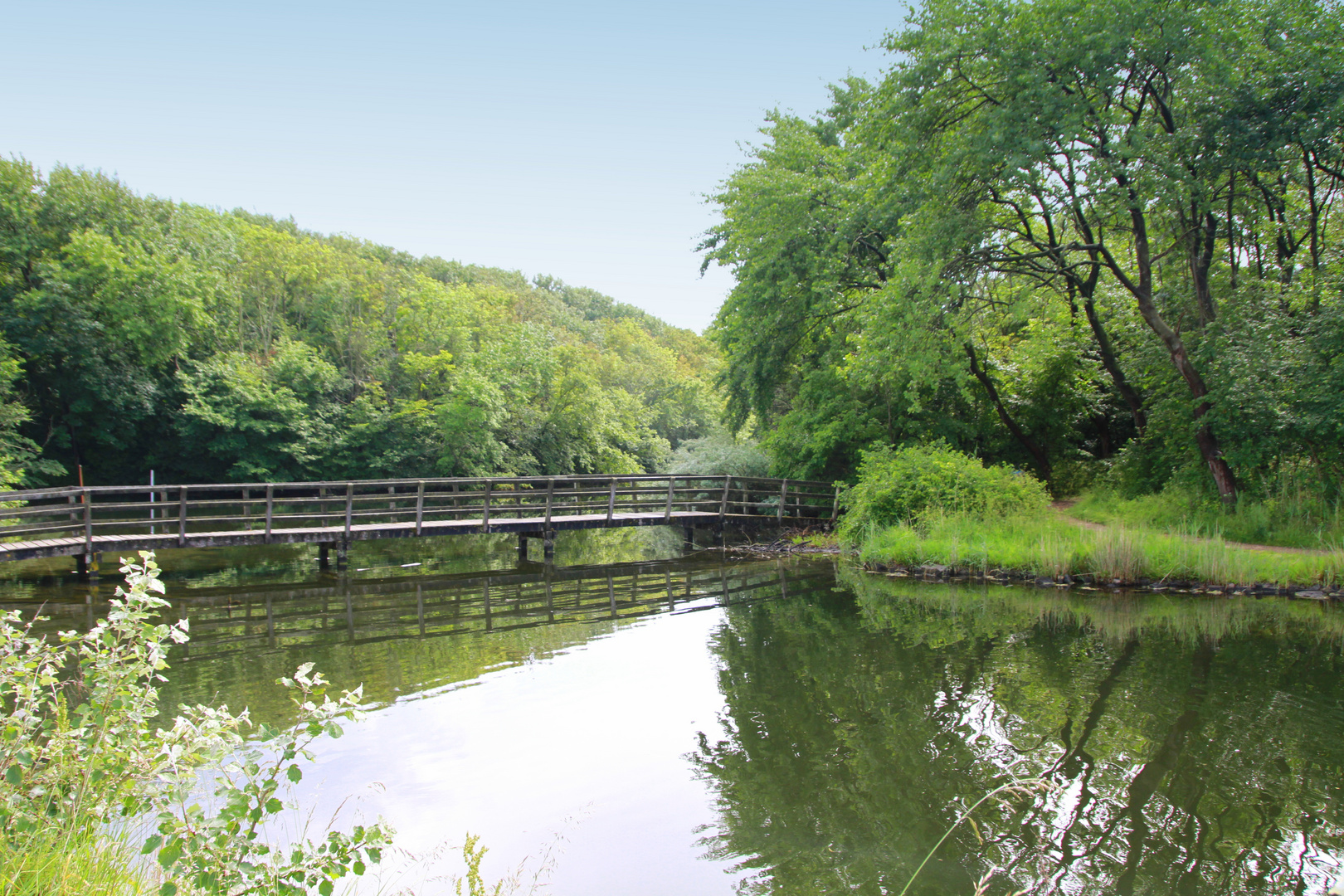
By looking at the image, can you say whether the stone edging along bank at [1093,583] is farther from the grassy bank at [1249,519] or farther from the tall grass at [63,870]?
the tall grass at [63,870]

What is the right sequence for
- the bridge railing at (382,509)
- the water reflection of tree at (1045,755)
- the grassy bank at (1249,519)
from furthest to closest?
the bridge railing at (382,509), the grassy bank at (1249,519), the water reflection of tree at (1045,755)

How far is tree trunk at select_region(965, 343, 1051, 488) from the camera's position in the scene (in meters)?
18.5

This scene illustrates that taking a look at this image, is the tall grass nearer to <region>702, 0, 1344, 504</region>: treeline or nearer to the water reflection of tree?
the water reflection of tree

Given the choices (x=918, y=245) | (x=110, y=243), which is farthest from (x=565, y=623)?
(x=110, y=243)

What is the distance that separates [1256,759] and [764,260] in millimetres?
14721

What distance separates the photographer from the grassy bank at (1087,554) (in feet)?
35.2

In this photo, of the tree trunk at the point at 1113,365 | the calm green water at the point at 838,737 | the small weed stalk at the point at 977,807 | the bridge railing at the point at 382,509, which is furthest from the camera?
the tree trunk at the point at 1113,365

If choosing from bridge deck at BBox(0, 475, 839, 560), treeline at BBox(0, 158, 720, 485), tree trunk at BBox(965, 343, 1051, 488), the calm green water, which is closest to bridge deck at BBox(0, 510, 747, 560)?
bridge deck at BBox(0, 475, 839, 560)

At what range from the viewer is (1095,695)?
6434mm

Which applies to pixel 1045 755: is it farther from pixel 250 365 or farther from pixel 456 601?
pixel 250 365

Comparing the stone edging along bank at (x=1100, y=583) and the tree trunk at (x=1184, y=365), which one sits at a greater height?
the tree trunk at (x=1184, y=365)

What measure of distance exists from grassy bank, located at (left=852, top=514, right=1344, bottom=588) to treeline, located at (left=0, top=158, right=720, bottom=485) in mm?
10749

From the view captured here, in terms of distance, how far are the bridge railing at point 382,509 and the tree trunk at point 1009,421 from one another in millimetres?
4458

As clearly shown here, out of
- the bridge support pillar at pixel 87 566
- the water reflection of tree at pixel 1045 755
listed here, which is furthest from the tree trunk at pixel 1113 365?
the bridge support pillar at pixel 87 566
